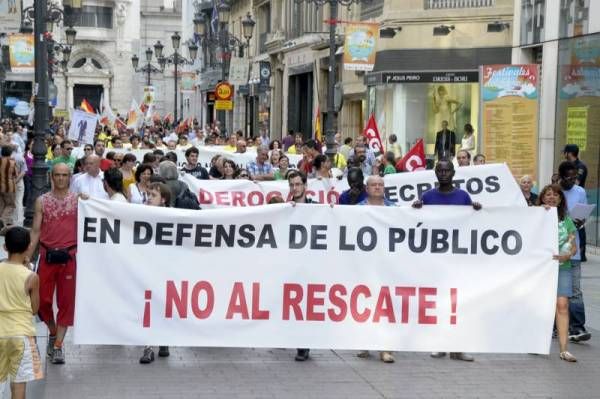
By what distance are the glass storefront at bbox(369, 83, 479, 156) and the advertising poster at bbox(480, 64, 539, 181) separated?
37.6 feet

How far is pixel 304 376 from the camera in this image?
364 inches

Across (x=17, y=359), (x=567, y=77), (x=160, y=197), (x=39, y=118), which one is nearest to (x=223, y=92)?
(x=39, y=118)

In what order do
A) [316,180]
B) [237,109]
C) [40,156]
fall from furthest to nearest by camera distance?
[237,109], [40,156], [316,180]

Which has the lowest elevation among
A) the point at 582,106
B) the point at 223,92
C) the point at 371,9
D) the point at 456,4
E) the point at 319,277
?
the point at 319,277

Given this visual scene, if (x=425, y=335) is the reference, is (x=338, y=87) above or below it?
above

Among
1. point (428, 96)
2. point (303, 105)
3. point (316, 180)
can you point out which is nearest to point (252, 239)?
point (316, 180)

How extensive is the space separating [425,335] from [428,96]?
2189 cm

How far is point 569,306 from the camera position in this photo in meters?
11.1

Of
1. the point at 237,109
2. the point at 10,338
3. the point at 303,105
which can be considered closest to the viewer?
the point at 10,338

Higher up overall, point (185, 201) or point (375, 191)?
point (375, 191)

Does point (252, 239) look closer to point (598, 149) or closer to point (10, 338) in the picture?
point (10, 338)

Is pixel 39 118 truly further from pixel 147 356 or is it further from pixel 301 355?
pixel 301 355

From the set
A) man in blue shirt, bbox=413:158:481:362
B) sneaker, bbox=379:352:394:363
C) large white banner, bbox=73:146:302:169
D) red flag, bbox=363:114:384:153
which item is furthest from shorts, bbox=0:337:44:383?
red flag, bbox=363:114:384:153

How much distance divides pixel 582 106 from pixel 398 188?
21.5 feet
